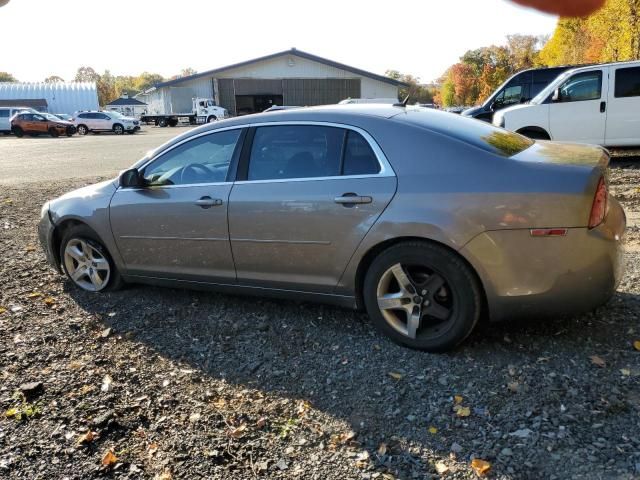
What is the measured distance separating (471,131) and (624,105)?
27.3ft

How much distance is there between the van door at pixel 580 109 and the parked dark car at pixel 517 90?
3545mm

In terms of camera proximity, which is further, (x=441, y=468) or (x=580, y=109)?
(x=580, y=109)

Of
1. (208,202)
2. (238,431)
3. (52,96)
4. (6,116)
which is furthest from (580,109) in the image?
(52,96)

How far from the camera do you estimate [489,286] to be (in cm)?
320

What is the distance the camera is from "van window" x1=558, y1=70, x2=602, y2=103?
34.1 ft

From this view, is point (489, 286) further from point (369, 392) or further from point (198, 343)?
point (198, 343)

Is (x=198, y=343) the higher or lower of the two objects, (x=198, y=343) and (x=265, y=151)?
the lower

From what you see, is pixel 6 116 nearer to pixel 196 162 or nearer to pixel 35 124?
pixel 35 124

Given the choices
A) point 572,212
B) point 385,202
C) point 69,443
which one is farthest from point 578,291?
point 69,443

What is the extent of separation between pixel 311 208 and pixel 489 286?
1.23 m

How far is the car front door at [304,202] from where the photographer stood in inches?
137

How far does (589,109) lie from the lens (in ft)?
34.5

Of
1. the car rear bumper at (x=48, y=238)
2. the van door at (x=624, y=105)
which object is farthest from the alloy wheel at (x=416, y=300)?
the van door at (x=624, y=105)

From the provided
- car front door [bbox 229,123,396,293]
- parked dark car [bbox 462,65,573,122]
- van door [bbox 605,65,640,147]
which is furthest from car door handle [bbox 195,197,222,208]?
parked dark car [bbox 462,65,573,122]
